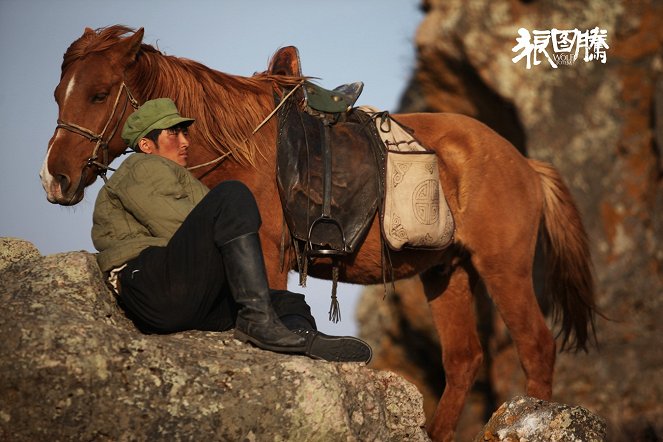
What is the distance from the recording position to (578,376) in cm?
1050

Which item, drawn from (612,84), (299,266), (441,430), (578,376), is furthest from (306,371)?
(612,84)

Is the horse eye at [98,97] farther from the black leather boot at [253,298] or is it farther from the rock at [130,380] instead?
the black leather boot at [253,298]

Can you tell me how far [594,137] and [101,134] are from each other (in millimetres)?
7946

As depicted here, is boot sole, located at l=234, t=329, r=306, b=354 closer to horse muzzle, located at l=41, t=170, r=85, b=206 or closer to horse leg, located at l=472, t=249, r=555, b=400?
horse muzzle, located at l=41, t=170, r=85, b=206

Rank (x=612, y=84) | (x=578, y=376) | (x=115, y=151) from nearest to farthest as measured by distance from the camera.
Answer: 1. (x=115, y=151)
2. (x=578, y=376)
3. (x=612, y=84)

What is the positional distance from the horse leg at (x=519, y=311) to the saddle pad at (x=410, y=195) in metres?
0.53

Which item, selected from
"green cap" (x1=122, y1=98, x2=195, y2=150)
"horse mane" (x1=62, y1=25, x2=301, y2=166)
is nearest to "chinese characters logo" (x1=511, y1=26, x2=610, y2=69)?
"horse mane" (x1=62, y1=25, x2=301, y2=166)

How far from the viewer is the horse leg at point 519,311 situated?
6.19 m

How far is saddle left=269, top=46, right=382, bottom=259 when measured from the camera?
5.27 metres

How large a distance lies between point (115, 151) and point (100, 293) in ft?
4.60

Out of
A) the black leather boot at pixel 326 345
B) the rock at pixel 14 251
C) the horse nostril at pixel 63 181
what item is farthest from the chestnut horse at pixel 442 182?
the black leather boot at pixel 326 345

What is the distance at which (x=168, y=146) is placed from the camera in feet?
14.0

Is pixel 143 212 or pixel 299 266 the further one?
pixel 299 266

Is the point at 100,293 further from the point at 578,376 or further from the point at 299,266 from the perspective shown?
the point at 578,376
